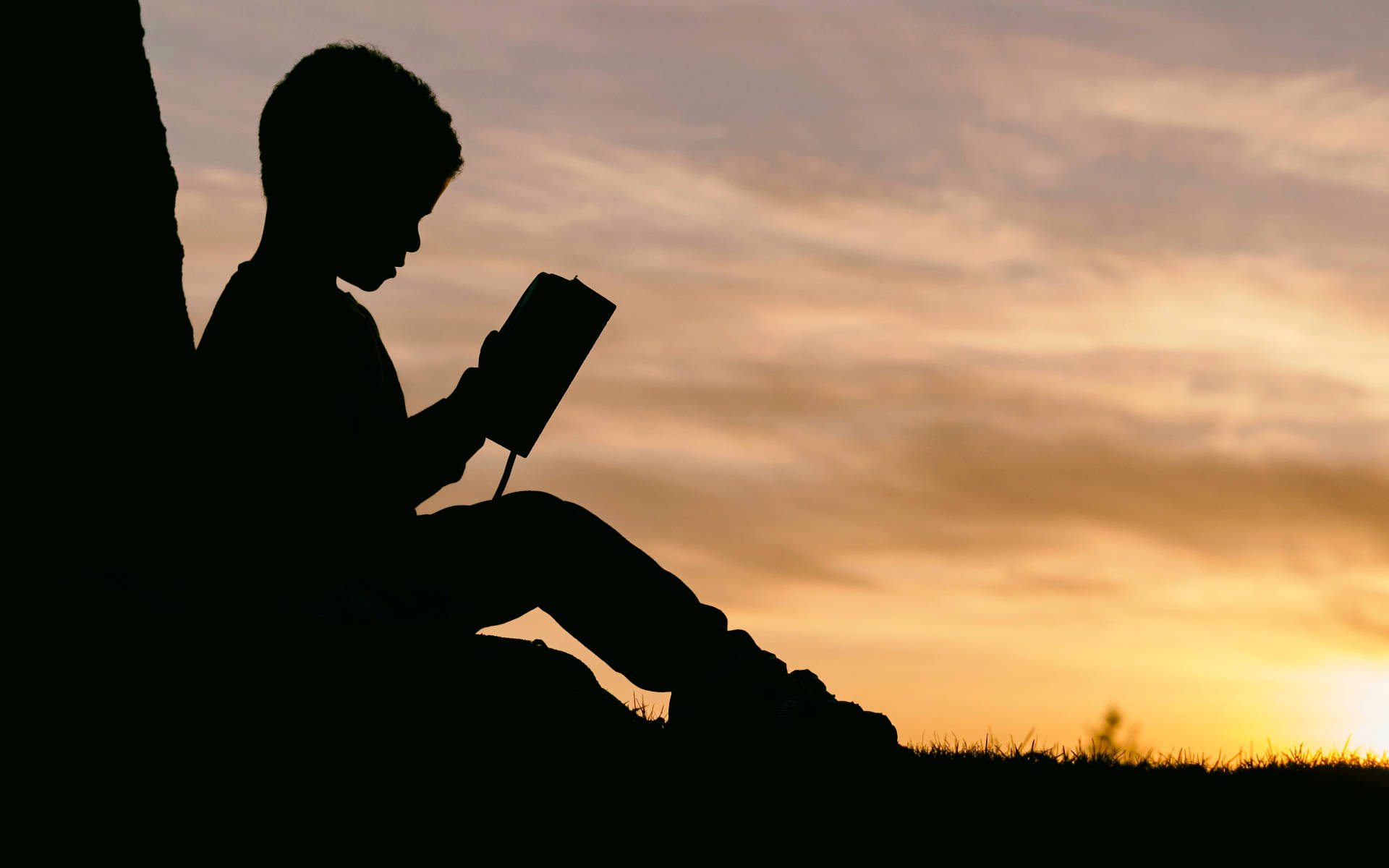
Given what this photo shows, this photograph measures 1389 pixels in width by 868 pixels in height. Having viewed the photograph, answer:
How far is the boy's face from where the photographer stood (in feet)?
13.1

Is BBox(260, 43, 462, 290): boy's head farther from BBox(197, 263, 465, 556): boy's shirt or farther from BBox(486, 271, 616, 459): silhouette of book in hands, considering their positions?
BBox(486, 271, 616, 459): silhouette of book in hands

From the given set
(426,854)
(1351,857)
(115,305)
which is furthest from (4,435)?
(1351,857)

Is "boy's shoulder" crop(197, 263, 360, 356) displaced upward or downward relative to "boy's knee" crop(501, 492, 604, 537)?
upward

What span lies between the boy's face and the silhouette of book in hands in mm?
495

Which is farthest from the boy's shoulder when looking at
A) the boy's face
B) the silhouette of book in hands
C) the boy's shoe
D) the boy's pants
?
the boy's shoe

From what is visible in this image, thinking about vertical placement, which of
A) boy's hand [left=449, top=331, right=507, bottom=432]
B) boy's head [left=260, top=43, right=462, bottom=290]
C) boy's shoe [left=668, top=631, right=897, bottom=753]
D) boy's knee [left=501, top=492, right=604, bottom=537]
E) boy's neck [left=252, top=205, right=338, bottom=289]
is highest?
boy's head [left=260, top=43, right=462, bottom=290]

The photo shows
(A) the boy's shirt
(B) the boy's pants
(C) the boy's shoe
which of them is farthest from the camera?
(B) the boy's pants

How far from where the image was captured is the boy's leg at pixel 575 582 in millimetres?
3961

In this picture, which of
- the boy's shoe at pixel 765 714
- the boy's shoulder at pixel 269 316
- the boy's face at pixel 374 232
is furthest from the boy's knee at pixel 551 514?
the boy's face at pixel 374 232

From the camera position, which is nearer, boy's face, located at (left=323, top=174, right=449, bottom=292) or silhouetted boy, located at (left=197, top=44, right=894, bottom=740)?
silhouetted boy, located at (left=197, top=44, right=894, bottom=740)

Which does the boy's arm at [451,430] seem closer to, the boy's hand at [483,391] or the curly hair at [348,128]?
the boy's hand at [483,391]

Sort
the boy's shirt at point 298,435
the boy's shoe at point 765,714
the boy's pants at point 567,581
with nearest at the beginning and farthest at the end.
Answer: the boy's shirt at point 298,435, the boy's shoe at point 765,714, the boy's pants at point 567,581

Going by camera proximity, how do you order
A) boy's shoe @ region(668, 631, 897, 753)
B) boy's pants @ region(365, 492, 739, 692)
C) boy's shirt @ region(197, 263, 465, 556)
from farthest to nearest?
1. boy's pants @ region(365, 492, 739, 692)
2. boy's shoe @ region(668, 631, 897, 753)
3. boy's shirt @ region(197, 263, 465, 556)

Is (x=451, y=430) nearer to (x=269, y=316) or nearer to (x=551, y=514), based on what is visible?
(x=551, y=514)
